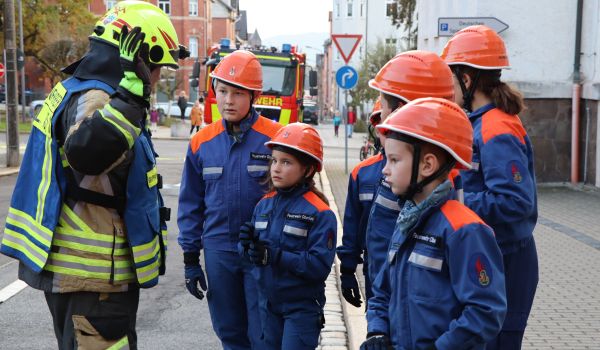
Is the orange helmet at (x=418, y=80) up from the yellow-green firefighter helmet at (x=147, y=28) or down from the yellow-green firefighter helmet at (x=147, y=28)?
down

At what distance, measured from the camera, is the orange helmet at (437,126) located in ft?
10.8

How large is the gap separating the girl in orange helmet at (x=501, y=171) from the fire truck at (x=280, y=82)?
59.1ft

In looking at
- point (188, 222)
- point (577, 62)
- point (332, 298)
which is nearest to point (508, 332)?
point (188, 222)

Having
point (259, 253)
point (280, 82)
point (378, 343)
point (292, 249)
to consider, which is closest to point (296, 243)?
point (292, 249)

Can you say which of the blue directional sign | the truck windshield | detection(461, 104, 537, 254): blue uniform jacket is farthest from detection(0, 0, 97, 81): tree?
detection(461, 104, 537, 254): blue uniform jacket

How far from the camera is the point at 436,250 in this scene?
128 inches

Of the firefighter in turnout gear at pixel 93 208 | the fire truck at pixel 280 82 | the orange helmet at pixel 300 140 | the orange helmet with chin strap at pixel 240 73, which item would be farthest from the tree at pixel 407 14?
the firefighter in turnout gear at pixel 93 208

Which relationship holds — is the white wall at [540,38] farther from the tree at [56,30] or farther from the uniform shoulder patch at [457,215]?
the tree at [56,30]

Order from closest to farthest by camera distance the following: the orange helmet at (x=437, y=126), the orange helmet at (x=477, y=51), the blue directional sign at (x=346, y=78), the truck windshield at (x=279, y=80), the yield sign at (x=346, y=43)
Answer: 1. the orange helmet at (x=437, y=126)
2. the orange helmet at (x=477, y=51)
3. the yield sign at (x=346, y=43)
4. the blue directional sign at (x=346, y=78)
5. the truck windshield at (x=279, y=80)

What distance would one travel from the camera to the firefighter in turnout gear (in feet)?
13.0

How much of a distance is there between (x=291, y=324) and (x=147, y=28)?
5.71 feet

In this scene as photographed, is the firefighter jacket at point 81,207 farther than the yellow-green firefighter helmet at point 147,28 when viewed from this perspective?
No

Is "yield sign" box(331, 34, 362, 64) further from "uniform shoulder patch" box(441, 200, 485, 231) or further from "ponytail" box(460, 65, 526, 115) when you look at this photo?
"uniform shoulder patch" box(441, 200, 485, 231)

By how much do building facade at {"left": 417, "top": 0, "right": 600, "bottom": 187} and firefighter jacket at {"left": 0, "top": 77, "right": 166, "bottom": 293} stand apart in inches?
564
